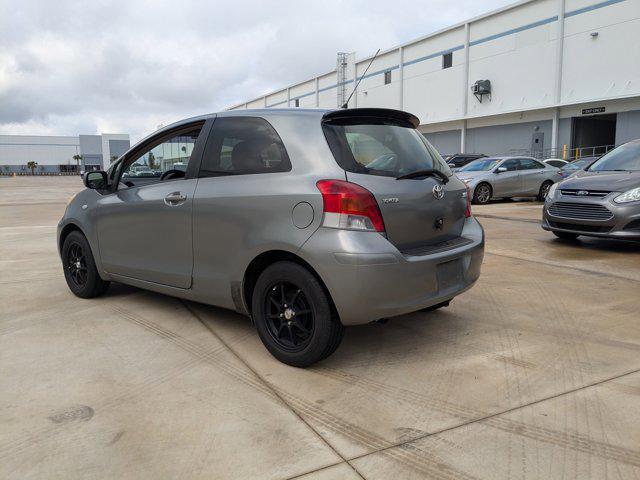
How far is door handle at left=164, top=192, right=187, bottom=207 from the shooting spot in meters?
4.00

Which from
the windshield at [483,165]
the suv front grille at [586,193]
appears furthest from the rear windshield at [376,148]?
the windshield at [483,165]

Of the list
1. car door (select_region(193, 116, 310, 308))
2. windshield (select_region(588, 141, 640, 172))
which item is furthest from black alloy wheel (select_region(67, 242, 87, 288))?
windshield (select_region(588, 141, 640, 172))

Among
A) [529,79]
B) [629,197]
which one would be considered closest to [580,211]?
[629,197]

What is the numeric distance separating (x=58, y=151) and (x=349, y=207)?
125 m

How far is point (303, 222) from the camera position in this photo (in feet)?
10.6

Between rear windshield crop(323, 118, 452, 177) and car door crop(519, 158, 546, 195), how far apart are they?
13.1m

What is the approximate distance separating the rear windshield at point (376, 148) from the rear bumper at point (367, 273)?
1.58 feet

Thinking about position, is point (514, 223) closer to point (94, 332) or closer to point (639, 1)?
point (94, 332)

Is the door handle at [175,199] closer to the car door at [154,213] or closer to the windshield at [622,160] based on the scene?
the car door at [154,213]

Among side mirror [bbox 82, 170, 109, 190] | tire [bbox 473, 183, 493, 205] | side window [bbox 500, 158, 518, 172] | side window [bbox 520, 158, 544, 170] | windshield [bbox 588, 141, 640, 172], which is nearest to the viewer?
side mirror [bbox 82, 170, 109, 190]

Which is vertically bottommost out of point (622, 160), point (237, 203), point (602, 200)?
Answer: point (602, 200)

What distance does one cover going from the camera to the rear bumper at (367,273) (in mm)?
3082

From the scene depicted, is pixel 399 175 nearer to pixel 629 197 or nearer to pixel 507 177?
pixel 629 197

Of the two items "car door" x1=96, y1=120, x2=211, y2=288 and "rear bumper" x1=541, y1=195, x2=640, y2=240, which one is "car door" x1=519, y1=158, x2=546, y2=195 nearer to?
"rear bumper" x1=541, y1=195, x2=640, y2=240
